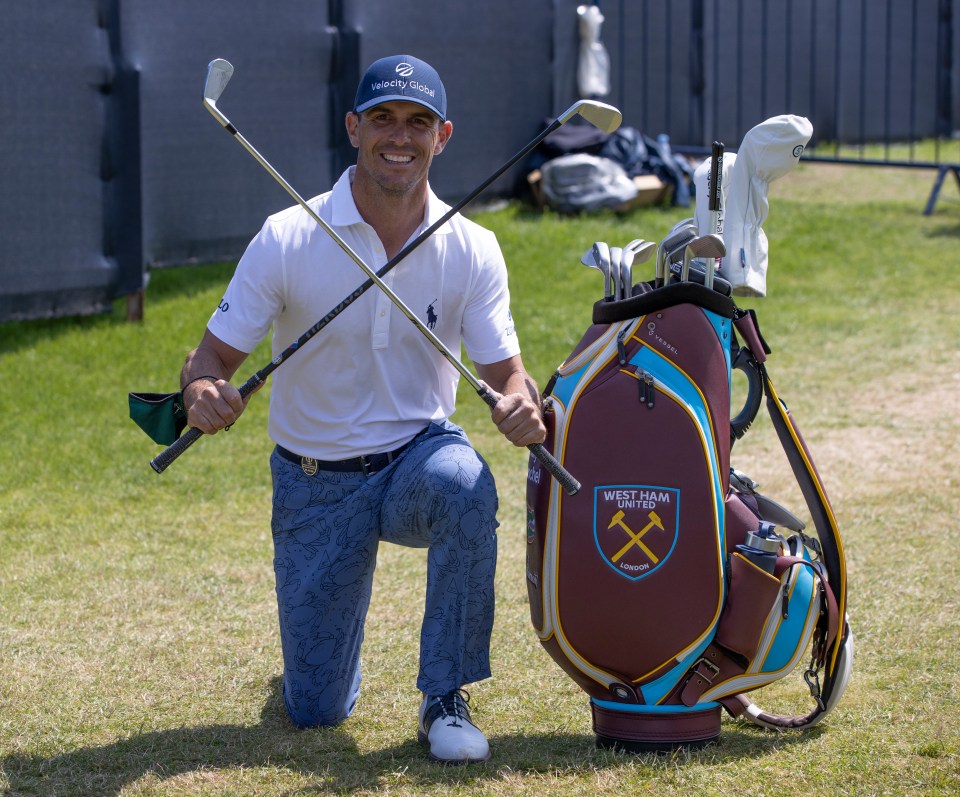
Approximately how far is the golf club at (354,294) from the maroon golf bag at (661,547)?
0.40ft

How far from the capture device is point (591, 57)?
10.7 m

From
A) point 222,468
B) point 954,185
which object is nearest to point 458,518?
point 222,468

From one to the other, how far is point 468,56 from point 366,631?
6.07m

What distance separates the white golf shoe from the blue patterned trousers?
3cm

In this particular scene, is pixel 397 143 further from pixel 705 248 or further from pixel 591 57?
pixel 591 57

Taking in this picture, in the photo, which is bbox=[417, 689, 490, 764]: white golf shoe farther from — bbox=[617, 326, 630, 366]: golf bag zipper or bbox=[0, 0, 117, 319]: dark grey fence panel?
bbox=[0, 0, 117, 319]: dark grey fence panel

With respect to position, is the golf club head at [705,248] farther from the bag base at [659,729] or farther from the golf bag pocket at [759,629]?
the bag base at [659,729]

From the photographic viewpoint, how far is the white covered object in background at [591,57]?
34.7 feet

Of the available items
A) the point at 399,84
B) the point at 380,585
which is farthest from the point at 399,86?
the point at 380,585

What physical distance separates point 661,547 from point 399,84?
1.26 metres

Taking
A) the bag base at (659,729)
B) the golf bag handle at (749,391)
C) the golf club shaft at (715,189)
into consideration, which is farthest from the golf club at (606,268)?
the bag base at (659,729)

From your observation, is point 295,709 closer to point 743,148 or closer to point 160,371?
point 743,148

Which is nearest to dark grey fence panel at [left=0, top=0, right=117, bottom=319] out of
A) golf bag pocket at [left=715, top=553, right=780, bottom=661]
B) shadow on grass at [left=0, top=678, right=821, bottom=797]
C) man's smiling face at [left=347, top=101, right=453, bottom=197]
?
man's smiling face at [left=347, top=101, right=453, bottom=197]

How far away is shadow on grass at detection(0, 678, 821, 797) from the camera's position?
307 centimetres
